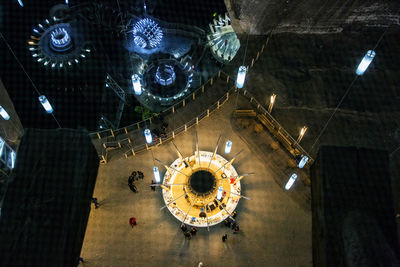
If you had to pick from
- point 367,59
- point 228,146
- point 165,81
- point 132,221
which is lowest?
point 132,221

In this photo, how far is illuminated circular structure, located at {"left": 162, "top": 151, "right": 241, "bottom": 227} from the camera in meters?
12.1

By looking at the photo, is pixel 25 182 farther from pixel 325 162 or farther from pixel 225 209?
pixel 325 162

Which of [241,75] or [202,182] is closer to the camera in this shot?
[202,182]

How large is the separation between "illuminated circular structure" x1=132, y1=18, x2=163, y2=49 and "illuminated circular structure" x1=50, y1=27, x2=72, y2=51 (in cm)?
334

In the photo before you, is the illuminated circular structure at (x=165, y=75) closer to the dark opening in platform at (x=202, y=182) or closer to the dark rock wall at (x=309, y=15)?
the dark rock wall at (x=309, y=15)

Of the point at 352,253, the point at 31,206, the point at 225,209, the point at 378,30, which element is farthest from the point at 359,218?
the point at 378,30

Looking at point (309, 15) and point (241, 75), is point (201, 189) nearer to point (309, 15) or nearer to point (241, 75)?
point (241, 75)

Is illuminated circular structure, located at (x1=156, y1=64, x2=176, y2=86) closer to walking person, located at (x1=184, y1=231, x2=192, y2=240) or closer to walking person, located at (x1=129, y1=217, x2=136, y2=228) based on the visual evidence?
walking person, located at (x1=129, y1=217, x2=136, y2=228)

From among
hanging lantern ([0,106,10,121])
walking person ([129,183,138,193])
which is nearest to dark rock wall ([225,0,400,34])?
walking person ([129,183,138,193])

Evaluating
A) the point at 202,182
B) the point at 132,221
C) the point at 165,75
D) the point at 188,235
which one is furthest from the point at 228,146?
the point at 165,75

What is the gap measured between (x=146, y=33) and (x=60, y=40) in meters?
4.30

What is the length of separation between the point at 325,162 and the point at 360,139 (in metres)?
4.26

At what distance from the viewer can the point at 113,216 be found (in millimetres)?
12164

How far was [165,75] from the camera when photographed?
1623cm
